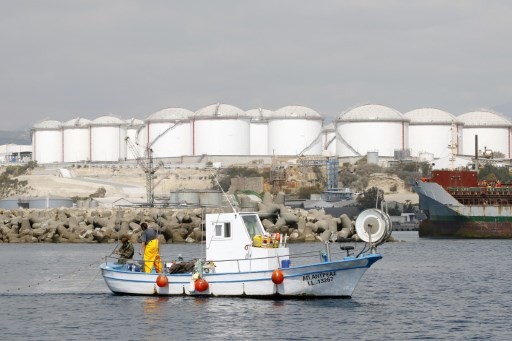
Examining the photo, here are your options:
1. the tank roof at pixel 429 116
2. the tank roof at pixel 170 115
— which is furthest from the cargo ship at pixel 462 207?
the tank roof at pixel 170 115

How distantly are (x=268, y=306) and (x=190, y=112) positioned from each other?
15650cm

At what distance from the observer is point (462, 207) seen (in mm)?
100000

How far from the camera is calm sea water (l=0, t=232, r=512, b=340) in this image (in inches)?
1412

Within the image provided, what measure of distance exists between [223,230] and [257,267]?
1.96 m

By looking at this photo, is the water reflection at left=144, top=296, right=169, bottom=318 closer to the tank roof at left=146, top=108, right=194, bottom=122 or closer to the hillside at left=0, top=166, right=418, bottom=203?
the hillside at left=0, top=166, right=418, bottom=203

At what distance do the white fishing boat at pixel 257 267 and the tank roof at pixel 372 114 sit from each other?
5455 inches

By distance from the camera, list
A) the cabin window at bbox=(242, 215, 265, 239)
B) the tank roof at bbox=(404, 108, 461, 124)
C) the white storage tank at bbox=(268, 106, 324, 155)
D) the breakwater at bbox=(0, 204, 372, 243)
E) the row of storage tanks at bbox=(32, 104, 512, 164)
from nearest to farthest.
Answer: the cabin window at bbox=(242, 215, 265, 239) → the breakwater at bbox=(0, 204, 372, 243) → the row of storage tanks at bbox=(32, 104, 512, 164) → the tank roof at bbox=(404, 108, 461, 124) → the white storage tank at bbox=(268, 106, 324, 155)

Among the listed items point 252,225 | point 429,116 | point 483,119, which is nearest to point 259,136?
point 429,116

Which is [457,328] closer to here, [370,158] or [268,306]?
[268,306]

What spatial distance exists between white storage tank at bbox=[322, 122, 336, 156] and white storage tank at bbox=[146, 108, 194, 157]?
22805 millimetres

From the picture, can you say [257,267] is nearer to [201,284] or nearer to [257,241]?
[257,241]

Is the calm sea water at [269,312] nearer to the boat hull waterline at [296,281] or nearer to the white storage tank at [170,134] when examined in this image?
the boat hull waterline at [296,281]

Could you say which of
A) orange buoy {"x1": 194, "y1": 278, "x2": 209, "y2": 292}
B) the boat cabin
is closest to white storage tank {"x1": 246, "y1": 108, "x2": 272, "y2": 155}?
the boat cabin

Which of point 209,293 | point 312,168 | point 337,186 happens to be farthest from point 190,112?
point 209,293
